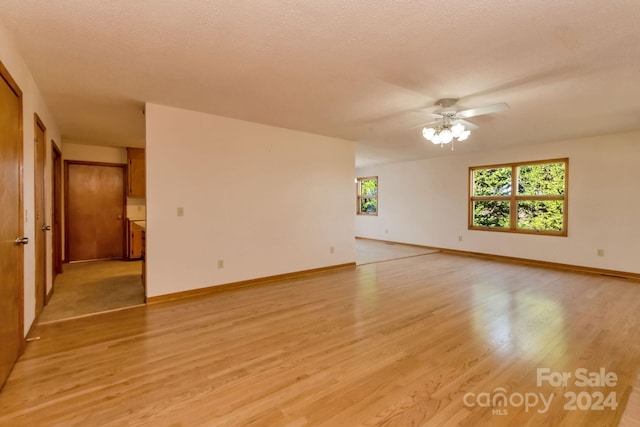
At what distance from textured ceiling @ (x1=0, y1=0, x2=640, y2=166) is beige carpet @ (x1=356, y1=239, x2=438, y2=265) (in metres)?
3.21

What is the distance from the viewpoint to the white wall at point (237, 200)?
3.64 metres

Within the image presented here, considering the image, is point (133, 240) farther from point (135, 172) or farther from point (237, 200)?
point (237, 200)

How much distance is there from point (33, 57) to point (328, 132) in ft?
11.6

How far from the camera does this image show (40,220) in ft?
10.5

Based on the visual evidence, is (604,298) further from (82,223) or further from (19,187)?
(82,223)

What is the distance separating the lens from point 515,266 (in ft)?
18.5

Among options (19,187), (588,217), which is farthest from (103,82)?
(588,217)

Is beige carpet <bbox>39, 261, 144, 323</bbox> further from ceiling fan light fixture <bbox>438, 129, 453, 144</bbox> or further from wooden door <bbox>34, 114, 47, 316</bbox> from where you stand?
ceiling fan light fixture <bbox>438, 129, 453, 144</bbox>

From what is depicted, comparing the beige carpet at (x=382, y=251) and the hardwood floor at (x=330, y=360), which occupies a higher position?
the beige carpet at (x=382, y=251)

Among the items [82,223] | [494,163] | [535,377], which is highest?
[494,163]

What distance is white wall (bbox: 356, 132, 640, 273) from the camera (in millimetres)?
4832

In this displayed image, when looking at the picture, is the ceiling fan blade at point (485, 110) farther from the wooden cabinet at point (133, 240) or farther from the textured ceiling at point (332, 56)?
the wooden cabinet at point (133, 240)

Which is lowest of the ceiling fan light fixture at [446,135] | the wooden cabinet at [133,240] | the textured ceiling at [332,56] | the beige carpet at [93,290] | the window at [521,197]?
the beige carpet at [93,290]

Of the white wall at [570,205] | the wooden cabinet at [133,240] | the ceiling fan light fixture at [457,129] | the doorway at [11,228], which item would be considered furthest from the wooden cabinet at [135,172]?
the white wall at [570,205]
